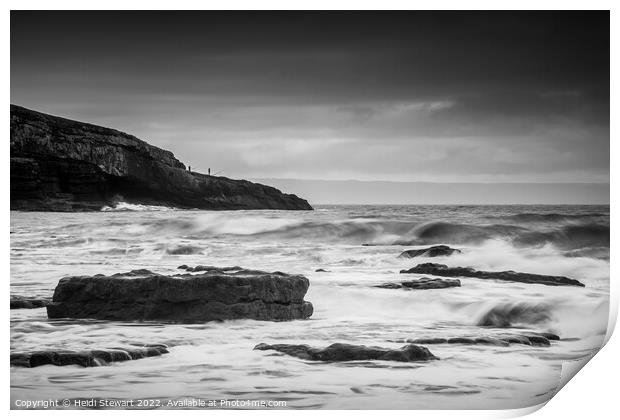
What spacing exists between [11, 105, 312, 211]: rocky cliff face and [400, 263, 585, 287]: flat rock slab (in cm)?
98

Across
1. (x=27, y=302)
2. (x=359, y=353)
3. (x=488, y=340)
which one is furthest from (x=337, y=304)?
(x=27, y=302)

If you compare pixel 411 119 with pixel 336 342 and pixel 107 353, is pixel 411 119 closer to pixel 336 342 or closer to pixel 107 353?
pixel 336 342

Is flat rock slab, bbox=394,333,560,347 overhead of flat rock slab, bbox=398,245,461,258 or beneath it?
beneath

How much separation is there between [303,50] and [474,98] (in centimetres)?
125

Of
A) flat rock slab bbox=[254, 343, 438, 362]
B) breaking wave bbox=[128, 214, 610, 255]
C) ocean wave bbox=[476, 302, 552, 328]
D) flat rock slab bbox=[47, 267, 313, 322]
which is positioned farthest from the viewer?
breaking wave bbox=[128, 214, 610, 255]

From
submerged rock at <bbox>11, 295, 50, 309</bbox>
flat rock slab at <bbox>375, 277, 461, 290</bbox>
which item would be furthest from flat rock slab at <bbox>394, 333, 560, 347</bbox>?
submerged rock at <bbox>11, 295, 50, 309</bbox>

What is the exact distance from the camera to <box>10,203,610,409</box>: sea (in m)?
7.53

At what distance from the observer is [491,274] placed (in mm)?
7809

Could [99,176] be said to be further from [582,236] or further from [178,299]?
[582,236]

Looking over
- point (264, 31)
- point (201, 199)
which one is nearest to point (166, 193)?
point (201, 199)

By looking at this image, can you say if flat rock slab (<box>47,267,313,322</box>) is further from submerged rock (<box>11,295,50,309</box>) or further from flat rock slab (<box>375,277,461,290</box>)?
flat rock slab (<box>375,277,461,290</box>)

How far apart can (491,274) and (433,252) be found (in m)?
0.43

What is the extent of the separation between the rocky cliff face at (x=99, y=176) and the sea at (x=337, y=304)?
0.10m

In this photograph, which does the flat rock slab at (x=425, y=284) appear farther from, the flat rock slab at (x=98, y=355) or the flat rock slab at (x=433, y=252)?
the flat rock slab at (x=98, y=355)
